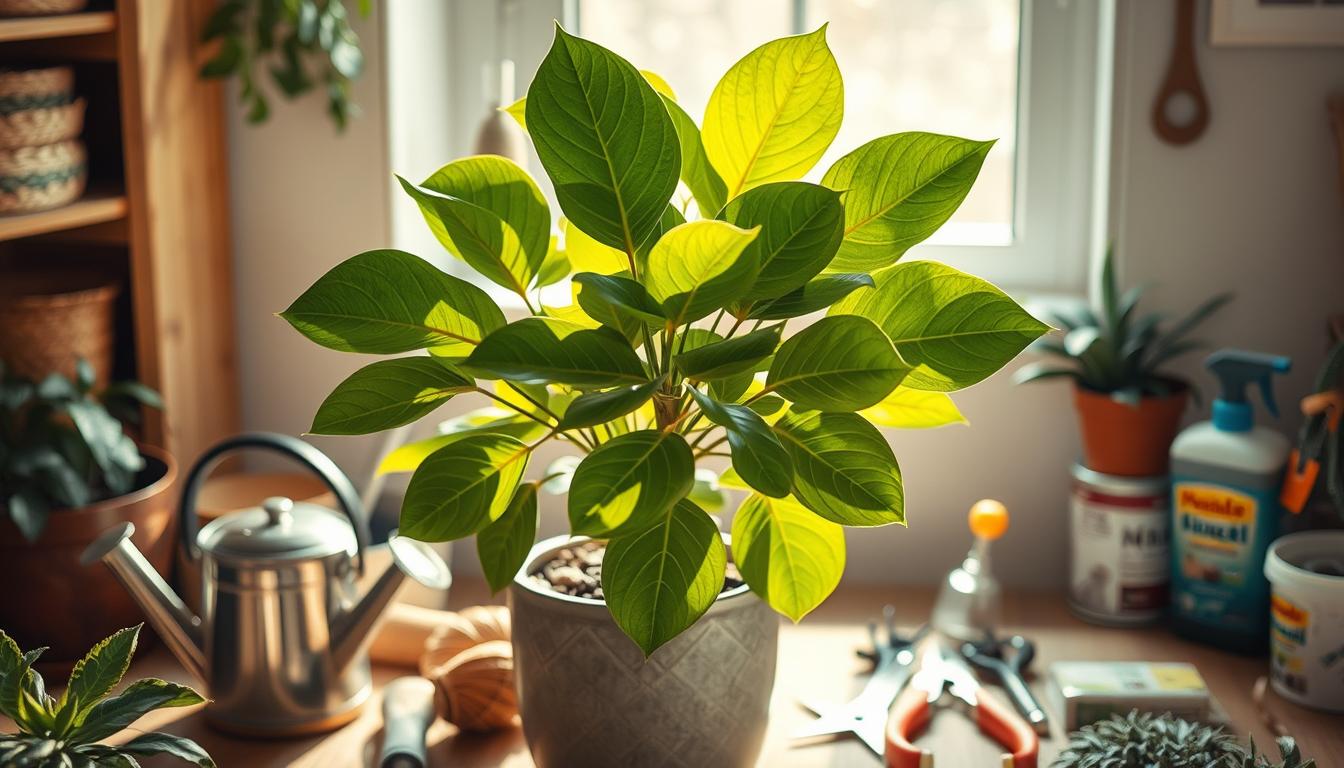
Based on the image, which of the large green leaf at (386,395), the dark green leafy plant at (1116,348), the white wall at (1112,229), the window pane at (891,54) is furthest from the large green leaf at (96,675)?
the window pane at (891,54)

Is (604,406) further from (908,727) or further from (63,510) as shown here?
(63,510)

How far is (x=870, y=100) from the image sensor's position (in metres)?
1.93

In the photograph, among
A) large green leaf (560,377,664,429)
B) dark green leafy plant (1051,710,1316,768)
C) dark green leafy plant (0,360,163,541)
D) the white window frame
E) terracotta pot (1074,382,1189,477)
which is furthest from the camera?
the white window frame

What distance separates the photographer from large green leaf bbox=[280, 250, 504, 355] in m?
0.96

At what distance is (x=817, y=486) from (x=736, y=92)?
276mm

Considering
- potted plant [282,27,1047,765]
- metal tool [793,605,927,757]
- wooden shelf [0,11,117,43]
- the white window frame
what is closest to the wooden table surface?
metal tool [793,605,927,757]

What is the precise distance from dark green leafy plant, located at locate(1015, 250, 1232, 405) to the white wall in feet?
0.23

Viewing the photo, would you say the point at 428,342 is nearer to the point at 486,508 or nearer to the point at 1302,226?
the point at 486,508

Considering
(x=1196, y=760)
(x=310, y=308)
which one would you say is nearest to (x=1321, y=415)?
(x=1196, y=760)

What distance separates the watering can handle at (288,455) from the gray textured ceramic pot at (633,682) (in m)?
0.30

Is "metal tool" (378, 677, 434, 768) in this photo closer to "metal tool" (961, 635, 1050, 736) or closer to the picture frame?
"metal tool" (961, 635, 1050, 736)

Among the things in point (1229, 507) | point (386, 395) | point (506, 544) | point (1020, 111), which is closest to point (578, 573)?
point (506, 544)

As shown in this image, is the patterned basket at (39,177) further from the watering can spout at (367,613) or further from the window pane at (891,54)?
the window pane at (891,54)

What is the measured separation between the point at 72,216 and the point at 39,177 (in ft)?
0.18
